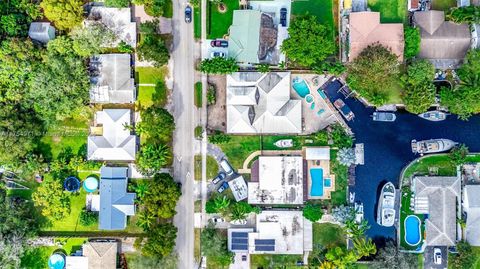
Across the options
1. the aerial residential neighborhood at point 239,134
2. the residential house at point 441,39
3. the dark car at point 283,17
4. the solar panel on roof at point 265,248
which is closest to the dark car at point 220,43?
the aerial residential neighborhood at point 239,134

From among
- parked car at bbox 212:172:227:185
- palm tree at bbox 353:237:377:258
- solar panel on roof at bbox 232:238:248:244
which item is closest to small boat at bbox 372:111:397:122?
palm tree at bbox 353:237:377:258

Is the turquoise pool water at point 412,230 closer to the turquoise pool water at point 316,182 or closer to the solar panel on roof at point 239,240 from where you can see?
the turquoise pool water at point 316,182

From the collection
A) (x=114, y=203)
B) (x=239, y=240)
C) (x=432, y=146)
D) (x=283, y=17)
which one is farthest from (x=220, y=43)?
(x=432, y=146)

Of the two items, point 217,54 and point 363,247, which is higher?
point 217,54

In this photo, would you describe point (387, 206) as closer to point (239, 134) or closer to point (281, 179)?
point (281, 179)

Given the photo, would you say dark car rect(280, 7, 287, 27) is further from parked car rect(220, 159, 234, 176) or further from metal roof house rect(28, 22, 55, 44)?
metal roof house rect(28, 22, 55, 44)
